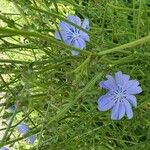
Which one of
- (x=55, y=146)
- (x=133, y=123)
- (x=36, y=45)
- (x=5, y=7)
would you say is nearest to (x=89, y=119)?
(x=55, y=146)

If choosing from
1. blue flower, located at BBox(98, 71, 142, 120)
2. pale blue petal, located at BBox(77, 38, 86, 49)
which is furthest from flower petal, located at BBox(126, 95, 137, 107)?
pale blue petal, located at BBox(77, 38, 86, 49)

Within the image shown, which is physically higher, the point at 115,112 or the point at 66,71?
the point at 66,71

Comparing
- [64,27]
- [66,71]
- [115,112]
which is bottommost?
[115,112]

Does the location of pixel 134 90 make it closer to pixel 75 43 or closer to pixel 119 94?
pixel 119 94

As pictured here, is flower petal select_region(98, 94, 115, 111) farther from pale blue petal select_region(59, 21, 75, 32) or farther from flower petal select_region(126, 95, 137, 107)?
pale blue petal select_region(59, 21, 75, 32)

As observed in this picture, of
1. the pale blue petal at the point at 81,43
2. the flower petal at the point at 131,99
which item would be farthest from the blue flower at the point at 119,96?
the pale blue petal at the point at 81,43

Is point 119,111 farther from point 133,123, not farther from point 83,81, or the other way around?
point 133,123

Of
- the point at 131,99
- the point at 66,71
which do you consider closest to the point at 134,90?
the point at 131,99

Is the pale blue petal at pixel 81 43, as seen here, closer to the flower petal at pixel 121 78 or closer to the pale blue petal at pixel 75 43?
the pale blue petal at pixel 75 43
